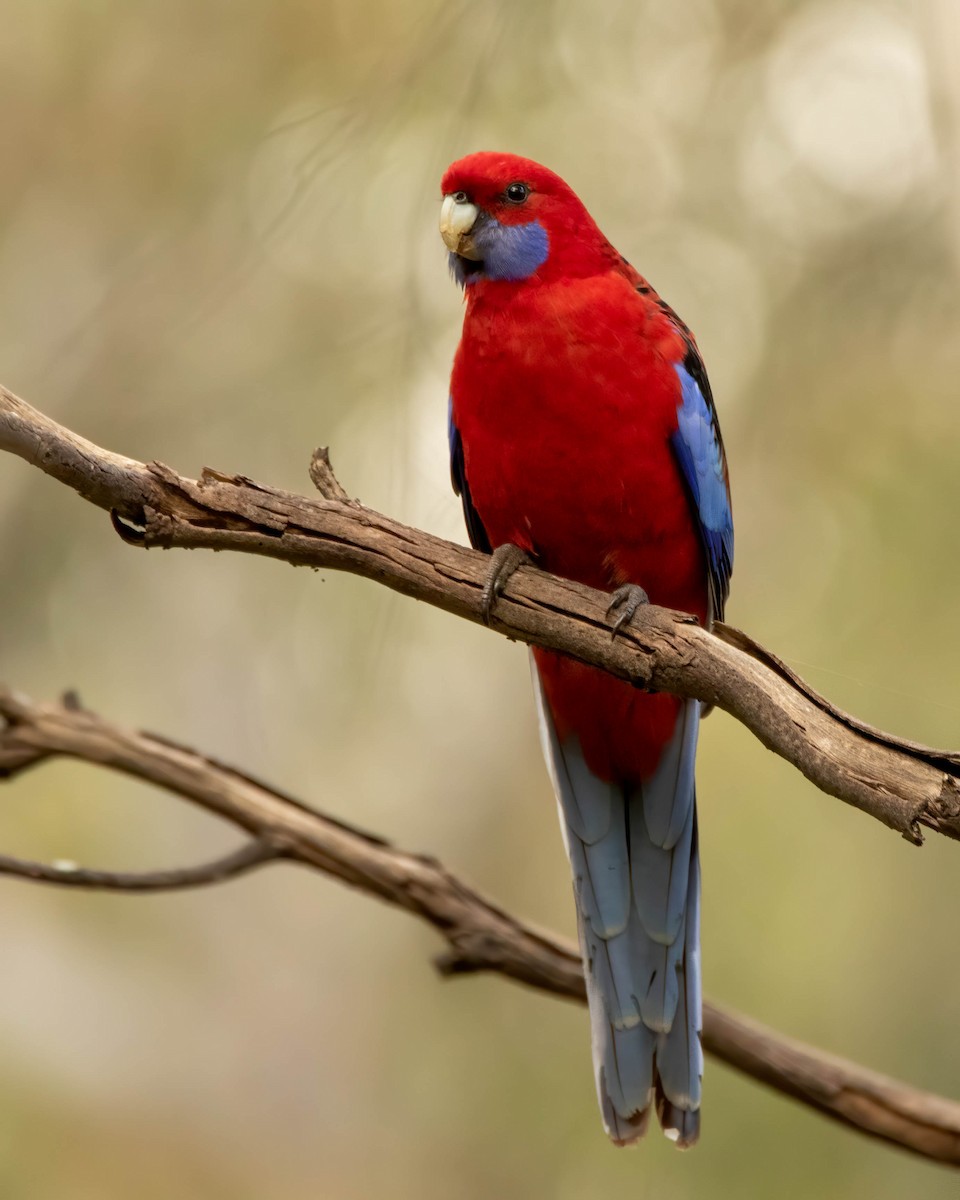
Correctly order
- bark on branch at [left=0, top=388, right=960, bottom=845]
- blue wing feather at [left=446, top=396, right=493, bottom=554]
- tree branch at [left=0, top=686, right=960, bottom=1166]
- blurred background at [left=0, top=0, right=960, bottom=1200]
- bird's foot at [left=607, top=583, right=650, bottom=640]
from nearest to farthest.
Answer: bark on branch at [left=0, top=388, right=960, bottom=845] < bird's foot at [left=607, top=583, right=650, bottom=640] < tree branch at [left=0, top=686, right=960, bottom=1166] < blue wing feather at [left=446, top=396, right=493, bottom=554] < blurred background at [left=0, top=0, right=960, bottom=1200]

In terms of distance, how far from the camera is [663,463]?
3.07 metres

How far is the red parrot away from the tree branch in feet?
0.53

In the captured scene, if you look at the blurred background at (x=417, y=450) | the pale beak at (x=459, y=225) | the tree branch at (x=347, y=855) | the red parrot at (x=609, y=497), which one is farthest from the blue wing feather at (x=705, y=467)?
the tree branch at (x=347, y=855)

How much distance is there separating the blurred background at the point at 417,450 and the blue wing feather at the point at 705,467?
1.30ft

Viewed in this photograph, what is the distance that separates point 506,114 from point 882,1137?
9.90 feet

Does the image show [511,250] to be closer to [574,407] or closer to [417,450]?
[574,407]

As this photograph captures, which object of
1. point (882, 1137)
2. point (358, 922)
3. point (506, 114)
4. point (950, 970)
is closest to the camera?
point (882, 1137)

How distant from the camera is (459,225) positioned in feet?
10.3

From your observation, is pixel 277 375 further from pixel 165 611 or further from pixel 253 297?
pixel 165 611

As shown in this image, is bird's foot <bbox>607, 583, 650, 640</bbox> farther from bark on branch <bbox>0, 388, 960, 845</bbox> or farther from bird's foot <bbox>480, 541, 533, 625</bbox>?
bird's foot <bbox>480, 541, 533, 625</bbox>

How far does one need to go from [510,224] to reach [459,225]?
0.44ft

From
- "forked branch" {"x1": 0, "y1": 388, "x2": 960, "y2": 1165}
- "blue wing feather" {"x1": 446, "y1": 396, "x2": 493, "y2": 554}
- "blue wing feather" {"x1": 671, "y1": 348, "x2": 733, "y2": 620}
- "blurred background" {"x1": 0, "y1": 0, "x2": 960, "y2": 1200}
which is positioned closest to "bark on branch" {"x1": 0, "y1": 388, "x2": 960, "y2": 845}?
"forked branch" {"x1": 0, "y1": 388, "x2": 960, "y2": 1165}

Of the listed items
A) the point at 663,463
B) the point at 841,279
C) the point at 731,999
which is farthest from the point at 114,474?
the point at 731,999

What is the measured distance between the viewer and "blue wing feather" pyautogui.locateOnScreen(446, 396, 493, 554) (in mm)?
3301
